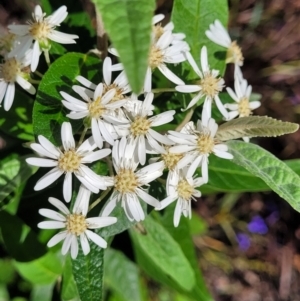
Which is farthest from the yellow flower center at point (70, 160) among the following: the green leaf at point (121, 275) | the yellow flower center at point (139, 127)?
the green leaf at point (121, 275)

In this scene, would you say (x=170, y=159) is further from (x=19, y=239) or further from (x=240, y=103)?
(x=19, y=239)

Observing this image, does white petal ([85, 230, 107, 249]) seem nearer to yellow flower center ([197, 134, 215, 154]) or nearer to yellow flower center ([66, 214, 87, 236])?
yellow flower center ([66, 214, 87, 236])

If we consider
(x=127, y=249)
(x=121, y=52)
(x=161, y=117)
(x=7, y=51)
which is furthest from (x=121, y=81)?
(x=127, y=249)

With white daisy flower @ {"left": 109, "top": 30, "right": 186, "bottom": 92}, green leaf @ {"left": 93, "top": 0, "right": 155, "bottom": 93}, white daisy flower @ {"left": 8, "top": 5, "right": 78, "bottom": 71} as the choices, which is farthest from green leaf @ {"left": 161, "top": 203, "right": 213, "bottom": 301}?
green leaf @ {"left": 93, "top": 0, "right": 155, "bottom": 93}

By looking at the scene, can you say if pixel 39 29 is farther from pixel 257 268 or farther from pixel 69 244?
pixel 257 268

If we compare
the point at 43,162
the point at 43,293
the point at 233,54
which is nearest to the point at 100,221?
the point at 43,162

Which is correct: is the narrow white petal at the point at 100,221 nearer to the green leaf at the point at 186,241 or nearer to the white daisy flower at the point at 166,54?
the white daisy flower at the point at 166,54
